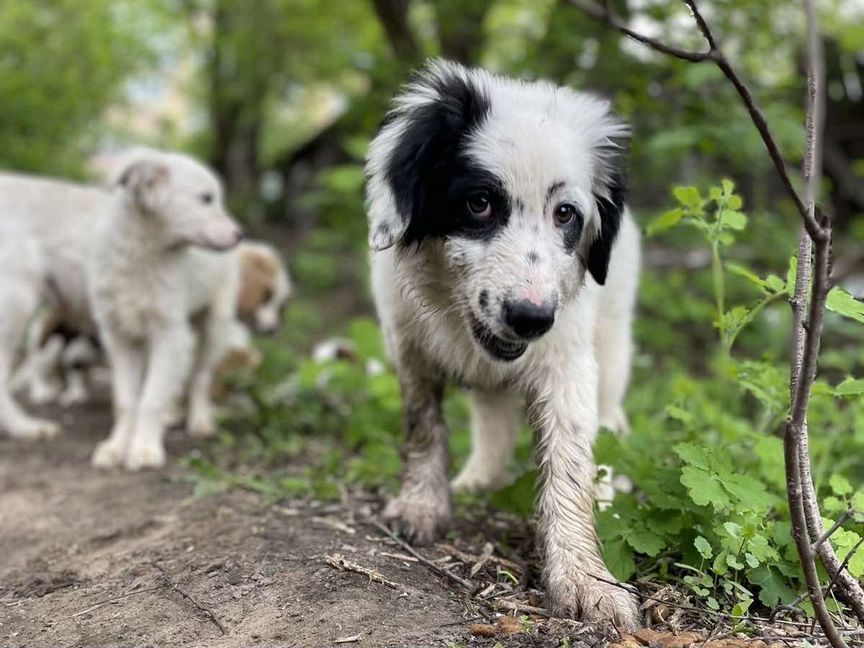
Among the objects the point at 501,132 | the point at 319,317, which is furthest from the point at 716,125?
the point at 319,317

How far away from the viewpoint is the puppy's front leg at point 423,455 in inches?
135

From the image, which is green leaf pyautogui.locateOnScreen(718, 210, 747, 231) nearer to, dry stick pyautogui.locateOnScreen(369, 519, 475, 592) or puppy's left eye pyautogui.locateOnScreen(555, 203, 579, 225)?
puppy's left eye pyautogui.locateOnScreen(555, 203, 579, 225)

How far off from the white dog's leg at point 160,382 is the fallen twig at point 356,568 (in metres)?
2.36

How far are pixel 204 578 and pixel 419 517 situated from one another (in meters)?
0.86

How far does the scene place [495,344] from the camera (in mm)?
2861

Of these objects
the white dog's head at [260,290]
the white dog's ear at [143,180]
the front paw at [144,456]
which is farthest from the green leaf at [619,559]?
the white dog's head at [260,290]

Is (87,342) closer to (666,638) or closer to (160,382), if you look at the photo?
(160,382)

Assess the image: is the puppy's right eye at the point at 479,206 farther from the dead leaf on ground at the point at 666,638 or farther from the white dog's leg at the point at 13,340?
the white dog's leg at the point at 13,340

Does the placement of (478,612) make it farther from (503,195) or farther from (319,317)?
(319,317)

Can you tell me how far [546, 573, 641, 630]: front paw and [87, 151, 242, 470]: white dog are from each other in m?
3.12

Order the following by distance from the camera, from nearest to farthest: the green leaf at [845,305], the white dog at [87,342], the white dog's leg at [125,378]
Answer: the green leaf at [845,305]
the white dog's leg at [125,378]
the white dog at [87,342]

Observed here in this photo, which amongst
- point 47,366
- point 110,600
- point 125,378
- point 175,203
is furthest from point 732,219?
point 47,366

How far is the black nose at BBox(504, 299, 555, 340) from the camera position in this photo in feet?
8.52

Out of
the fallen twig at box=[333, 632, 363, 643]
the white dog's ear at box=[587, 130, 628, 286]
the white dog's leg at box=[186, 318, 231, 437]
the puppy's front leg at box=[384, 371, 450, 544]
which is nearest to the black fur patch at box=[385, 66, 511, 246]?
the white dog's ear at box=[587, 130, 628, 286]
